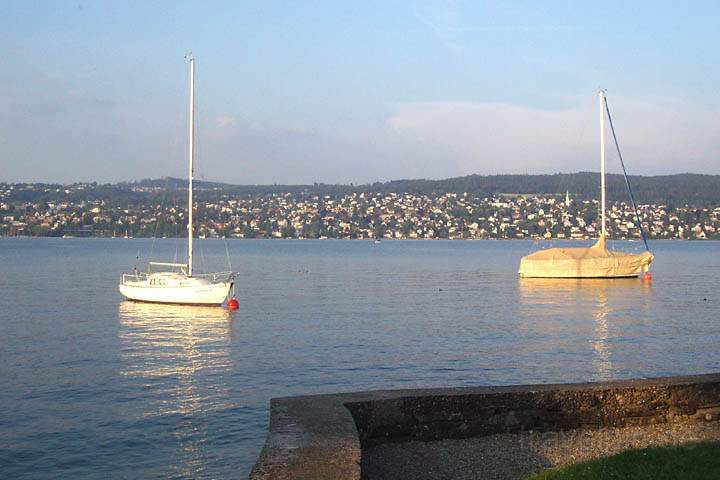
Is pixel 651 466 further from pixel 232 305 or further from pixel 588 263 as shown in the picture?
pixel 588 263

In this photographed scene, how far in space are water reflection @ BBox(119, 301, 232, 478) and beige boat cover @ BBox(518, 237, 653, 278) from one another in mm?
29517

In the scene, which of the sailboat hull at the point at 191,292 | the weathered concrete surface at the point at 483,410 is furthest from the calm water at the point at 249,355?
the weathered concrete surface at the point at 483,410

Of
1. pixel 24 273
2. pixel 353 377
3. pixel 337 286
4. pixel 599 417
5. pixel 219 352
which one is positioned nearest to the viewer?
pixel 599 417

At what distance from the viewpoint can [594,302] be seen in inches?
1779

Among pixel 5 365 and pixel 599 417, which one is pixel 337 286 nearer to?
pixel 5 365

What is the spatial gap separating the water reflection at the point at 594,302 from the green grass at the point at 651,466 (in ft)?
40.8

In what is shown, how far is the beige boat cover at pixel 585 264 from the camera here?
60344mm

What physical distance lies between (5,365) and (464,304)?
25.4 m

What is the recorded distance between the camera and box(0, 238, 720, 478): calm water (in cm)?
1509

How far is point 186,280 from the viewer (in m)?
42.0

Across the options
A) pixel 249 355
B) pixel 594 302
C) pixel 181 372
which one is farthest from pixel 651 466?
pixel 594 302

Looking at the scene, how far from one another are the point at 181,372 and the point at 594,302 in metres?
28.4

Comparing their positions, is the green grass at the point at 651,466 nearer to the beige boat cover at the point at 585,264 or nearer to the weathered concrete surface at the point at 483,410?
the weathered concrete surface at the point at 483,410

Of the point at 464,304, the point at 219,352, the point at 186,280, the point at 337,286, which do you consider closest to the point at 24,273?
the point at 337,286
